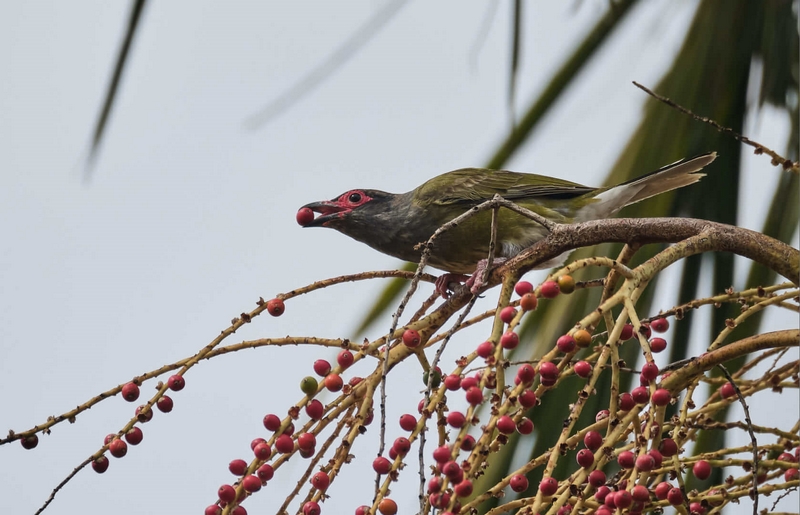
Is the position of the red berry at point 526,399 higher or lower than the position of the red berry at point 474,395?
higher

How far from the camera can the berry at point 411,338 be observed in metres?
1.86

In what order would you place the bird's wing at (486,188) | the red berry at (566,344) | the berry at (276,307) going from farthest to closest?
the bird's wing at (486,188), the berry at (276,307), the red berry at (566,344)

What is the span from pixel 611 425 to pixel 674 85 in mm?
1791


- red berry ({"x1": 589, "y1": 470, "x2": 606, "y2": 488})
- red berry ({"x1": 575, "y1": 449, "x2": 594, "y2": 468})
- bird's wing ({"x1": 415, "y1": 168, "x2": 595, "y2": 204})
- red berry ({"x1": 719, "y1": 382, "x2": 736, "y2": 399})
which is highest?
bird's wing ({"x1": 415, "y1": 168, "x2": 595, "y2": 204})

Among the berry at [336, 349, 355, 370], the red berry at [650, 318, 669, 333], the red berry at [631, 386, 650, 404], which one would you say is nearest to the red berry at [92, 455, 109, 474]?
the berry at [336, 349, 355, 370]

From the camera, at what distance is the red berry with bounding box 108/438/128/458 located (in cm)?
174

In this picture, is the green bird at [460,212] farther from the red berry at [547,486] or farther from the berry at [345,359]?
the red berry at [547,486]

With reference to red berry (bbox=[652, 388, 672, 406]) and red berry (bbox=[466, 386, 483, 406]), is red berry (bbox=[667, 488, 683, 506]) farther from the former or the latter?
red berry (bbox=[466, 386, 483, 406])

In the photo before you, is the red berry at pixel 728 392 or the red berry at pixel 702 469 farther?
the red berry at pixel 728 392

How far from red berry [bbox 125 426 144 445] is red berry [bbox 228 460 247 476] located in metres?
0.24

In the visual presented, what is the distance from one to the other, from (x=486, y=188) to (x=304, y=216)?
0.83 metres

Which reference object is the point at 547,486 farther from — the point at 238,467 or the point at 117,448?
the point at 117,448

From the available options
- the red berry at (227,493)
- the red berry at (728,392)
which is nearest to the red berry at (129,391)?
the red berry at (227,493)

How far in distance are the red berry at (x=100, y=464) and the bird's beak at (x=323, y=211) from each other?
177cm
